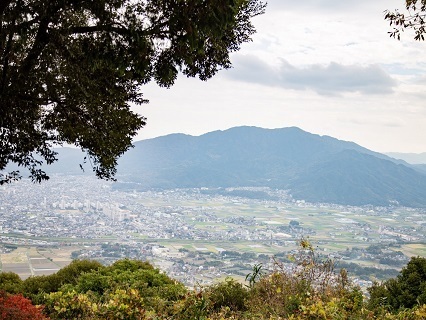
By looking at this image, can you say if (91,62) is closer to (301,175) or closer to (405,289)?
(405,289)

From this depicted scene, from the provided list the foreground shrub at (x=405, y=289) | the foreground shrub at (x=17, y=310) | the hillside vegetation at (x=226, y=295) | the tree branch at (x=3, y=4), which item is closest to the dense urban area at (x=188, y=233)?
the hillside vegetation at (x=226, y=295)

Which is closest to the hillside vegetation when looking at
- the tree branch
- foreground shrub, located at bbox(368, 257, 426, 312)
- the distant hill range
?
foreground shrub, located at bbox(368, 257, 426, 312)

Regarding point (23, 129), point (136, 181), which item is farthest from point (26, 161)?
point (136, 181)

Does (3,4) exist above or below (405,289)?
above

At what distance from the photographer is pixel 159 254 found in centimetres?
5025

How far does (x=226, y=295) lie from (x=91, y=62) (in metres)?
5.08

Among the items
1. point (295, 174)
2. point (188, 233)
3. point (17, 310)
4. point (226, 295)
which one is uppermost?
point (295, 174)

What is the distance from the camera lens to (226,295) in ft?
27.5

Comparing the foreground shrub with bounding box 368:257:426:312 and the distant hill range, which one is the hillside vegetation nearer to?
the foreground shrub with bounding box 368:257:426:312

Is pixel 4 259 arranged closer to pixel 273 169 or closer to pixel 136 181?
pixel 136 181

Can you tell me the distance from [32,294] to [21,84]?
4.86 m

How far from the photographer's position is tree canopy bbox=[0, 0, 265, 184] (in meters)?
5.10

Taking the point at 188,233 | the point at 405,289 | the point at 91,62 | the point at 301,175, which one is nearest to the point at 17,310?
the point at 91,62

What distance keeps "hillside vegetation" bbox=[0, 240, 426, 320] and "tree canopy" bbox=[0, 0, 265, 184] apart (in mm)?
2393
